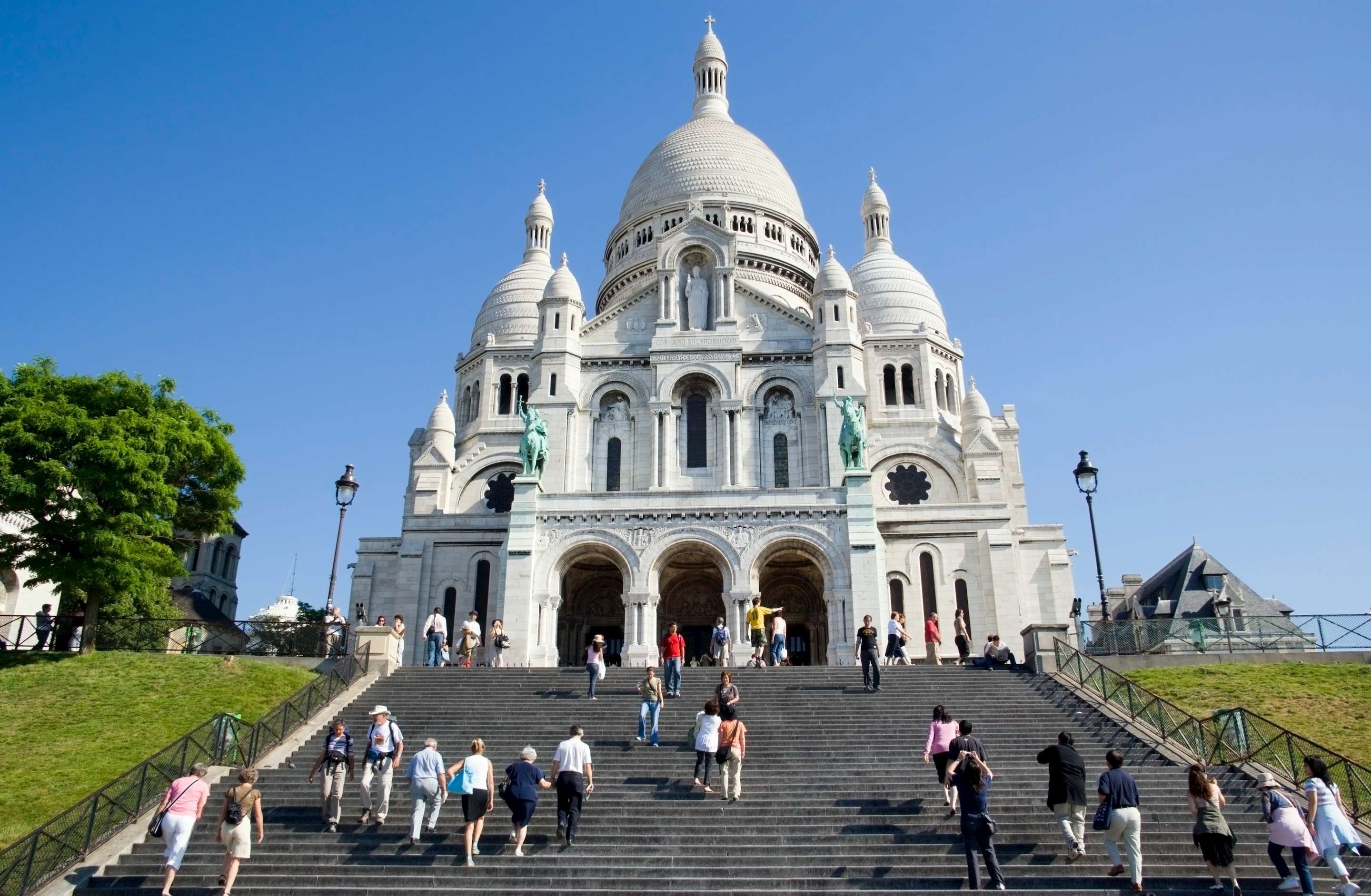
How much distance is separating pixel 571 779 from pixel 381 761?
3.25m

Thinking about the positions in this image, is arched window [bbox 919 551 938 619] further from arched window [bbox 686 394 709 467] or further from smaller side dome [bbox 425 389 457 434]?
smaller side dome [bbox 425 389 457 434]

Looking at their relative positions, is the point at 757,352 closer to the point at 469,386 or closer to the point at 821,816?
the point at 469,386

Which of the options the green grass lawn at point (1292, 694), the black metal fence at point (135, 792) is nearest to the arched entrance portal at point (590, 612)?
the black metal fence at point (135, 792)

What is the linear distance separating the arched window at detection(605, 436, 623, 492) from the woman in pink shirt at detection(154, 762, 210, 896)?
27470mm

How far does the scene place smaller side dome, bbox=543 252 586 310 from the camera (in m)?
43.5

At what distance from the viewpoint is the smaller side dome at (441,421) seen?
50.2 metres

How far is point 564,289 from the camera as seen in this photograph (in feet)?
144

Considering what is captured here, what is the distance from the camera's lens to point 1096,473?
3192cm

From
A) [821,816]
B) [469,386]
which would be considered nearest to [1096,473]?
[821,816]

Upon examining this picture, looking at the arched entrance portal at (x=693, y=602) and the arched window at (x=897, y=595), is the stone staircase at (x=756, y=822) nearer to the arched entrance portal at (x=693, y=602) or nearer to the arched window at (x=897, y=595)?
the arched entrance portal at (x=693, y=602)

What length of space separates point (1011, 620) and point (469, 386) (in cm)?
2804

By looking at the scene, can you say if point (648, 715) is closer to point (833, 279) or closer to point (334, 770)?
point (334, 770)

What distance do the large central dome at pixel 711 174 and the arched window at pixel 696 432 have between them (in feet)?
57.2

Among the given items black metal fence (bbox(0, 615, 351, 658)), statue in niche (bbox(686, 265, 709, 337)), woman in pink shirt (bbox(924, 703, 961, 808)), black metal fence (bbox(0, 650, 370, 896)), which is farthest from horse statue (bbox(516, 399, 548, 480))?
woman in pink shirt (bbox(924, 703, 961, 808))
